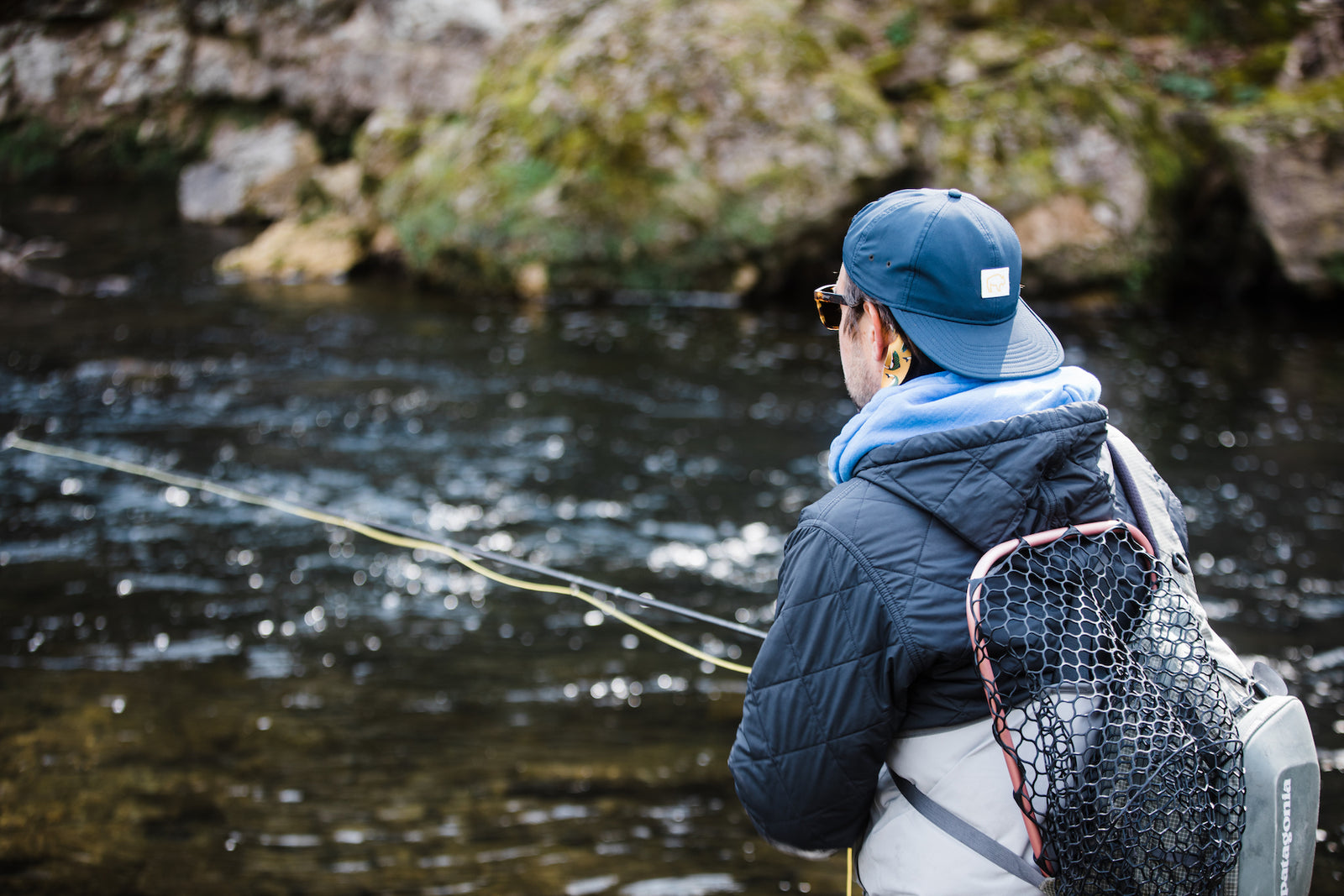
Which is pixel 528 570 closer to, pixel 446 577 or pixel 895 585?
pixel 446 577

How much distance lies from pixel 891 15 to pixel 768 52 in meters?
3.53

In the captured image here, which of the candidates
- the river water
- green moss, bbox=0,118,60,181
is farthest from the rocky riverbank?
the river water

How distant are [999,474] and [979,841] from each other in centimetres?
64

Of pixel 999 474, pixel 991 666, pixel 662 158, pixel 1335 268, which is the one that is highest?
pixel 999 474

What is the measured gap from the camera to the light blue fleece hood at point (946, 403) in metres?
1.88

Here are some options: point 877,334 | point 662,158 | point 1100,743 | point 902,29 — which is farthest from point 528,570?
point 902,29

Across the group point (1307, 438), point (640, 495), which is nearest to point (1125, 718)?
point (640, 495)

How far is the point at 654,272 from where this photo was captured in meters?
15.1

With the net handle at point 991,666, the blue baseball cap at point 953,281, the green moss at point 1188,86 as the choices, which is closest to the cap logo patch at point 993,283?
the blue baseball cap at point 953,281

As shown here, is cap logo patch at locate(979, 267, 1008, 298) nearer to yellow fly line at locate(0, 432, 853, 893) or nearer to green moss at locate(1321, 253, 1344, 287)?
yellow fly line at locate(0, 432, 853, 893)

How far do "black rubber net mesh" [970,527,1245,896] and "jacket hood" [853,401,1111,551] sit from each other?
7 cm

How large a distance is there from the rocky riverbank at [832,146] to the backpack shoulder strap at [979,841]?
1310cm

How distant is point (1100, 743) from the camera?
174cm

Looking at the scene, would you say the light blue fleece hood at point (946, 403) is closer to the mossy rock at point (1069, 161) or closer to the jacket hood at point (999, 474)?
the jacket hood at point (999, 474)
